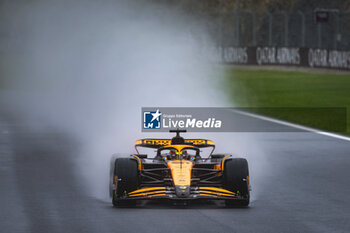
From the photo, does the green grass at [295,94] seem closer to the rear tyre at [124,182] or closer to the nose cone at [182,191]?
the rear tyre at [124,182]

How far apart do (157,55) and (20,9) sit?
31.1 meters

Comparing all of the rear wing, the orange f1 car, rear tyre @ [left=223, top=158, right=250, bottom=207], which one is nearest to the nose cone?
the orange f1 car

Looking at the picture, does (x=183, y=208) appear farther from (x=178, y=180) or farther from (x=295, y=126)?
(x=295, y=126)

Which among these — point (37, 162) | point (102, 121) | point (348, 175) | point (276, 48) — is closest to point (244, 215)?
point (348, 175)

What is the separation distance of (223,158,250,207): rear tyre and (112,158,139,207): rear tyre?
0.99 meters

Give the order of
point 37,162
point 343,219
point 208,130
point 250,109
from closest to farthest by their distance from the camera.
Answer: point 343,219 < point 37,162 < point 208,130 < point 250,109

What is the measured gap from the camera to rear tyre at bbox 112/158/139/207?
1084 centimetres

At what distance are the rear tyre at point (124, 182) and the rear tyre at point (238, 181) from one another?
99 centimetres

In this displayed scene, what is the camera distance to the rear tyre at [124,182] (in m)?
10.8

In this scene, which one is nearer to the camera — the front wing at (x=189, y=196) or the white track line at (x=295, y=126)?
the front wing at (x=189, y=196)

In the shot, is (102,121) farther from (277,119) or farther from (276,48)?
(276,48)

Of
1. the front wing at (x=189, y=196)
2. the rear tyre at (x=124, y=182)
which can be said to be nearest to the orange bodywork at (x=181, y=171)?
the front wing at (x=189, y=196)

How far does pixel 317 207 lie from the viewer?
1100 centimetres

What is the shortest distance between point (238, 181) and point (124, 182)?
1.23m
